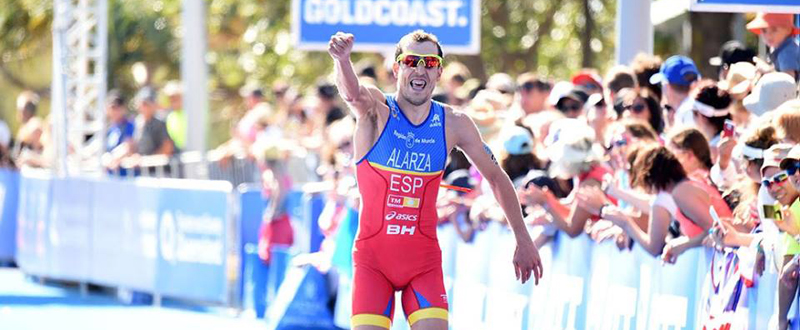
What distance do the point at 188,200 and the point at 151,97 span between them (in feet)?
10.7

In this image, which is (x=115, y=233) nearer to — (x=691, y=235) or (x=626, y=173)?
(x=626, y=173)

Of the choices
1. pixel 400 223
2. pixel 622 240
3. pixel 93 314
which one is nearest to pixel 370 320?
pixel 400 223

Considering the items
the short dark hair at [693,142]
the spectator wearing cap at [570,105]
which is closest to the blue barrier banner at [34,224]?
the spectator wearing cap at [570,105]

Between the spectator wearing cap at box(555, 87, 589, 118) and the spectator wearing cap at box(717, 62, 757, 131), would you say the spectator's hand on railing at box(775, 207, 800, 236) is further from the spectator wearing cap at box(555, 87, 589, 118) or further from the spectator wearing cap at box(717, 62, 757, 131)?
the spectator wearing cap at box(555, 87, 589, 118)

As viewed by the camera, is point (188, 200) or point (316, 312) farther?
point (188, 200)

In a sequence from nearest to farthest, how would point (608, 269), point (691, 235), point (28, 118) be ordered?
point (691, 235) → point (608, 269) → point (28, 118)

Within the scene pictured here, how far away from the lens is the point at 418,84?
7.29 metres

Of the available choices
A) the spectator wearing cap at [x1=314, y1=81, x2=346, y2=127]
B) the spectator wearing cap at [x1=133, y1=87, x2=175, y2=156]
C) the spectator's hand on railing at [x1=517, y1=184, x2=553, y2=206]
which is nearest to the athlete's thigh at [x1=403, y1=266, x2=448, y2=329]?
the spectator's hand on railing at [x1=517, y1=184, x2=553, y2=206]

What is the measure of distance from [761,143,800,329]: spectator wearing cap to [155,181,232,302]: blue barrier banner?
8.16 m

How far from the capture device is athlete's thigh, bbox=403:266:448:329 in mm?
7477

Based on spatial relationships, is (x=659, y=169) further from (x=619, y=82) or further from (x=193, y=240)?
(x=193, y=240)

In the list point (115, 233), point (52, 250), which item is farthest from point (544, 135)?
point (52, 250)

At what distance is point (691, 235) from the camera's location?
7.87 meters

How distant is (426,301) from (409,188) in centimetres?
54
